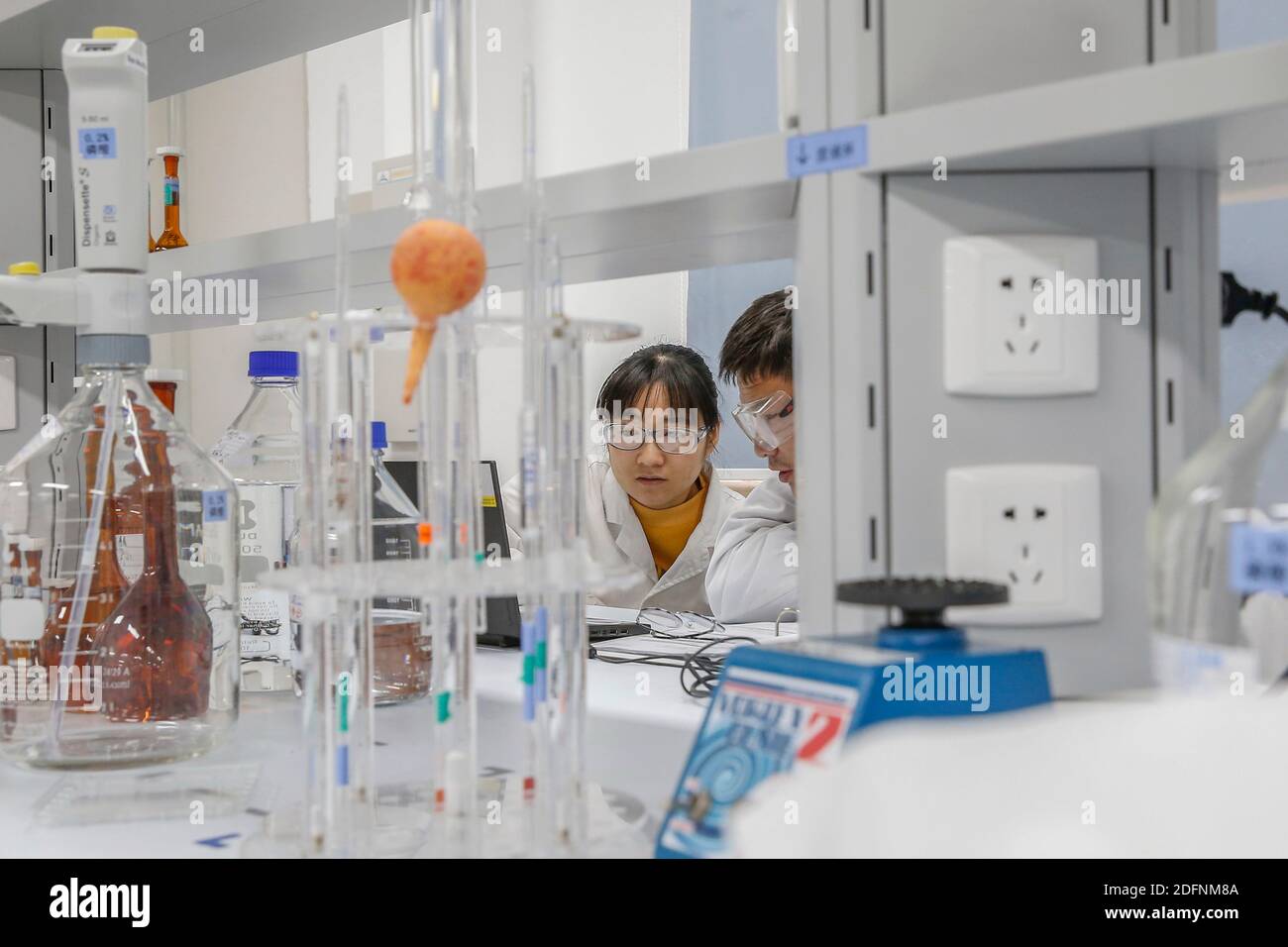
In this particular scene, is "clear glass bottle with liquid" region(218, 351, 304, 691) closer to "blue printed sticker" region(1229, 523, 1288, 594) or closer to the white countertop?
the white countertop

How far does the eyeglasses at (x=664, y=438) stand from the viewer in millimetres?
3025

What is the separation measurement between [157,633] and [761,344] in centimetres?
173

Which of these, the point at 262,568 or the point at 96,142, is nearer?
the point at 96,142

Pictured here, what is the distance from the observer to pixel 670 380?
3.03 metres

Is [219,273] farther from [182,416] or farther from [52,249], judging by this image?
[182,416]

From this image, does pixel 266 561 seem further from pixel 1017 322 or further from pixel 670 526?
pixel 670 526

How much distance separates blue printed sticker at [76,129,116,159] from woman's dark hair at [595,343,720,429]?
2147mm

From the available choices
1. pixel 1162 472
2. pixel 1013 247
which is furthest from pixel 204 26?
pixel 1162 472

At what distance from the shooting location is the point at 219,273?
3.76 feet

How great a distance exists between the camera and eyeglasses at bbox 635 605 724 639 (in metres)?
1.56

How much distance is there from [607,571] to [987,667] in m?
0.21

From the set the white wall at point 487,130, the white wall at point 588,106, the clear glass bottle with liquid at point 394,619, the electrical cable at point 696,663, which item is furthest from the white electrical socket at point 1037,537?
the white wall at point 588,106
